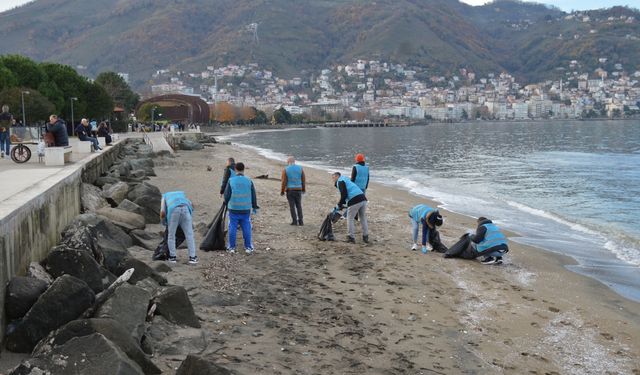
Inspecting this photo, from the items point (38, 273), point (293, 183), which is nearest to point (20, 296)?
point (38, 273)

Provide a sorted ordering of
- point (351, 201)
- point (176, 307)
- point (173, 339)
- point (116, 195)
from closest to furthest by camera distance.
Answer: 1. point (173, 339)
2. point (176, 307)
3. point (351, 201)
4. point (116, 195)

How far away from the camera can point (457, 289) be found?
29.3 feet

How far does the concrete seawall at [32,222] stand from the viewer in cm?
551

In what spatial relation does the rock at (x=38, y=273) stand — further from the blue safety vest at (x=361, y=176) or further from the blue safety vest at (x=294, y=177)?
the blue safety vest at (x=361, y=176)

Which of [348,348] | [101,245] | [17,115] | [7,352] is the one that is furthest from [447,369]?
[17,115]

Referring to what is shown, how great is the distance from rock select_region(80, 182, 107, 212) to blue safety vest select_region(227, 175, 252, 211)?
10.4 ft

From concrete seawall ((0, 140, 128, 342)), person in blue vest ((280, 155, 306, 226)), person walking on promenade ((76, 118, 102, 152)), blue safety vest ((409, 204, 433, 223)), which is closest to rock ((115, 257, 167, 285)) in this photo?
concrete seawall ((0, 140, 128, 342))

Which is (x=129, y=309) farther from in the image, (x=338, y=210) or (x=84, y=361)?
(x=338, y=210)

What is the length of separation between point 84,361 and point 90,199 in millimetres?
8313

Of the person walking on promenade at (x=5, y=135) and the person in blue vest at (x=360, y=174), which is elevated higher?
the person walking on promenade at (x=5, y=135)

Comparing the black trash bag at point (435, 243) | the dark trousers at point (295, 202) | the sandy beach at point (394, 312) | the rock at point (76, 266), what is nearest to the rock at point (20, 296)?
the rock at point (76, 266)

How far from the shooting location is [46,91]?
134 feet

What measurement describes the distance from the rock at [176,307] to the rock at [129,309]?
0.24 meters

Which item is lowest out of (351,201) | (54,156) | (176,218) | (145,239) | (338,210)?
(145,239)
